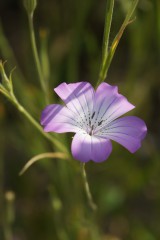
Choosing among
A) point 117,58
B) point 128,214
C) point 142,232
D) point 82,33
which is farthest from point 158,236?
point 117,58

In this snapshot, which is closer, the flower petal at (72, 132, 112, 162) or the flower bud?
the flower petal at (72, 132, 112, 162)

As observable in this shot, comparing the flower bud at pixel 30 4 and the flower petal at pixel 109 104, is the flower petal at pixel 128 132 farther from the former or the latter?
the flower bud at pixel 30 4

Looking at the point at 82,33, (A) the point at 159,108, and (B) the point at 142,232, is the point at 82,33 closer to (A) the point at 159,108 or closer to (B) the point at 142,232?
(A) the point at 159,108

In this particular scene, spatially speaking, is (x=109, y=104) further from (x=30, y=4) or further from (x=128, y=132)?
(x=30, y=4)

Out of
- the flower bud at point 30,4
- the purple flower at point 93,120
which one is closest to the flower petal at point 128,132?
the purple flower at point 93,120

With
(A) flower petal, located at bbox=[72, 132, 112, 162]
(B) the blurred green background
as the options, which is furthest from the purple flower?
(B) the blurred green background

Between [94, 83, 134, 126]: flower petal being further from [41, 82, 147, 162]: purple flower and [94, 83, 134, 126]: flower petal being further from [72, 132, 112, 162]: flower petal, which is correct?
[72, 132, 112, 162]: flower petal
